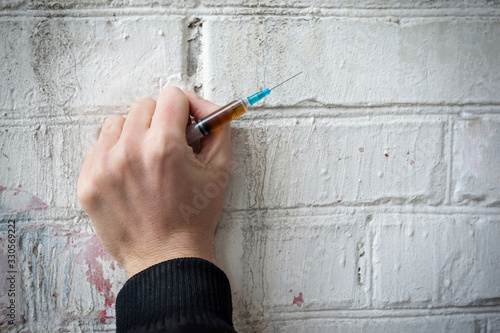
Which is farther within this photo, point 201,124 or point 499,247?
point 499,247

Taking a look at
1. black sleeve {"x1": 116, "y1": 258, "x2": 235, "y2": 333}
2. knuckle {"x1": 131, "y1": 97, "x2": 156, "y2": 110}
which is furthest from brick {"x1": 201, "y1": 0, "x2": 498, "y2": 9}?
black sleeve {"x1": 116, "y1": 258, "x2": 235, "y2": 333}

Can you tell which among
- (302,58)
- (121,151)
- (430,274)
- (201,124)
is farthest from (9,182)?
(430,274)

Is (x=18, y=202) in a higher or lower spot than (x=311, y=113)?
lower

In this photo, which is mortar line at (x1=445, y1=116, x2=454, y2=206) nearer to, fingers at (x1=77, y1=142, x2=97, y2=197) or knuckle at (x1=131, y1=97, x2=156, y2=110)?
knuckle at (x1=131, y1=97, x2=156, y2=110)

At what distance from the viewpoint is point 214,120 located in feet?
2.00

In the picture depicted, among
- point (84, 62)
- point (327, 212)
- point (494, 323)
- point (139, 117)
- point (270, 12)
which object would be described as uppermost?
point (270, 12)

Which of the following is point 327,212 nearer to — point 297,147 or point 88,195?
point 297,147

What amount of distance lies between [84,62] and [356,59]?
61cm

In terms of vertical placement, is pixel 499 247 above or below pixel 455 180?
below

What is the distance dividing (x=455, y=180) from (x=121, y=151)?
738 mm

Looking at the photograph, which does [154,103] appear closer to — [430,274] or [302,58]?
[302,58]

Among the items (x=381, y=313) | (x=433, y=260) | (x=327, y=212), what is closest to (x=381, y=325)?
(x=381, y=313)

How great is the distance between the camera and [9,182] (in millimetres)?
686

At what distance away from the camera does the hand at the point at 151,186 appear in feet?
1.91
